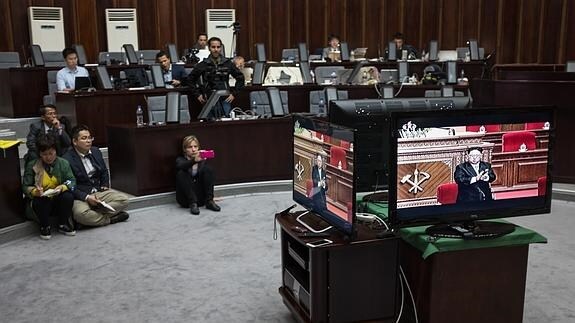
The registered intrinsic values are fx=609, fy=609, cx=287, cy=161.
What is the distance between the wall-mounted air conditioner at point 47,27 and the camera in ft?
37.5

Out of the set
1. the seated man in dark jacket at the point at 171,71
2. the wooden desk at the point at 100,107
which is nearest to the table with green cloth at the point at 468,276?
the wooden desk at the point at 100,107

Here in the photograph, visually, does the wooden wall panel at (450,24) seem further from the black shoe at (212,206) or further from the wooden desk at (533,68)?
the black shoe at (212,206)

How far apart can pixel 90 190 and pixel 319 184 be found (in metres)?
3.00

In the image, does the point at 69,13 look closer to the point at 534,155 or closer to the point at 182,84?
the point at 182,84

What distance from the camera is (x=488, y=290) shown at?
2910mm

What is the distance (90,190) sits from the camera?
5.34m

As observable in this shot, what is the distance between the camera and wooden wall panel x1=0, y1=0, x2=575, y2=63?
13.0m

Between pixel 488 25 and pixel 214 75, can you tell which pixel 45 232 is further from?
pixel 488 25

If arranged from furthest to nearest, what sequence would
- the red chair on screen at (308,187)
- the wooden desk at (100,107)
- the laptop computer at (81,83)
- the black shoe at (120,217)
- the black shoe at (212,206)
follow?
the laptop computer at (81,83) < the wooden desk at (100,107) < the black shoe at (212,206) < the black shoe at (120,217) < the red chair on screen at (308,187)

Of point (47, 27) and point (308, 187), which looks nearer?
point (308, 187)

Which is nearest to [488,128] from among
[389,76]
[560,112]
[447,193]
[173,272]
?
[447,193]

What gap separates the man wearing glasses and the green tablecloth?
10.2 ft

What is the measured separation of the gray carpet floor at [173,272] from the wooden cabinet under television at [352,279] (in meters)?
0.58

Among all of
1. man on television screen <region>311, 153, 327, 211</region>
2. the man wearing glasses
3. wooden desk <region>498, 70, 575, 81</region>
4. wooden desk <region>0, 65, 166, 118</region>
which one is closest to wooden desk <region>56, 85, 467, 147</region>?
wooden desk <region>0, 65, 166, 118</region>
